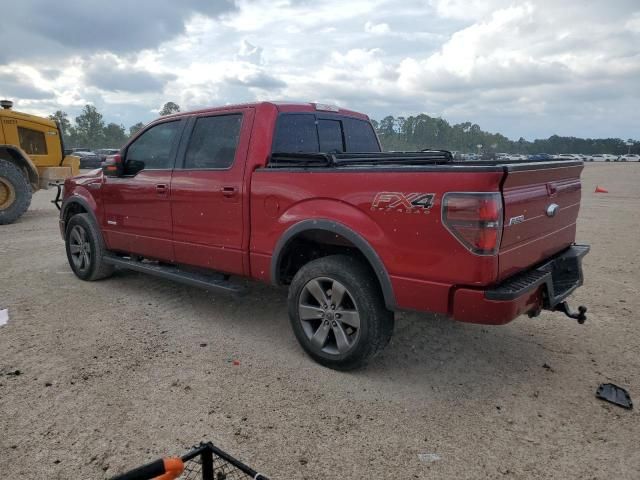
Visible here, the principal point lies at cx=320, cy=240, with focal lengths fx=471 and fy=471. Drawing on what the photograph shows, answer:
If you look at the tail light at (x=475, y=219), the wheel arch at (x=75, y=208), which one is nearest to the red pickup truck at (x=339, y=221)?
the tail light at (x=475, y=219)

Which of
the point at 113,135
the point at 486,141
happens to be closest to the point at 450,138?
the point at 486,141

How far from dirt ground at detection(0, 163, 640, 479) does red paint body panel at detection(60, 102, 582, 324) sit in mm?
632

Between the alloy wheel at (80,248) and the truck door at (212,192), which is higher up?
the truck door at (212,192)

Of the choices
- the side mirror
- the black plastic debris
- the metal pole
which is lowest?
the black plastic debris

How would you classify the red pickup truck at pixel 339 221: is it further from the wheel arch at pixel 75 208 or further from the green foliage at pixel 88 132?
the green foliage at pixel 88 132

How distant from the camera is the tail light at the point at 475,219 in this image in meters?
2.63

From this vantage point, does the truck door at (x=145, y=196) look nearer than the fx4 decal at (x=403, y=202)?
No

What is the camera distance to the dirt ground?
98.2 inches

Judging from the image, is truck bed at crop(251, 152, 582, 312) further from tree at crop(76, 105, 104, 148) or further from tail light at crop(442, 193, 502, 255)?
tree at crop(76, 105, 104, 148)

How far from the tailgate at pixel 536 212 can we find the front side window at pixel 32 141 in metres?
11.9

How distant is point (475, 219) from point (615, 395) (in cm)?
163

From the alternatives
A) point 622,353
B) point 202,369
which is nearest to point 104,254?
point 202,369

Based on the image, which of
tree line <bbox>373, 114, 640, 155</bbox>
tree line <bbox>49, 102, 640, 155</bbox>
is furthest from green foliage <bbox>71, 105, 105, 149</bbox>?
tree line <bbox>373, 114, 640, 155</bbox>

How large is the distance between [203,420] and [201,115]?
2782 mm
